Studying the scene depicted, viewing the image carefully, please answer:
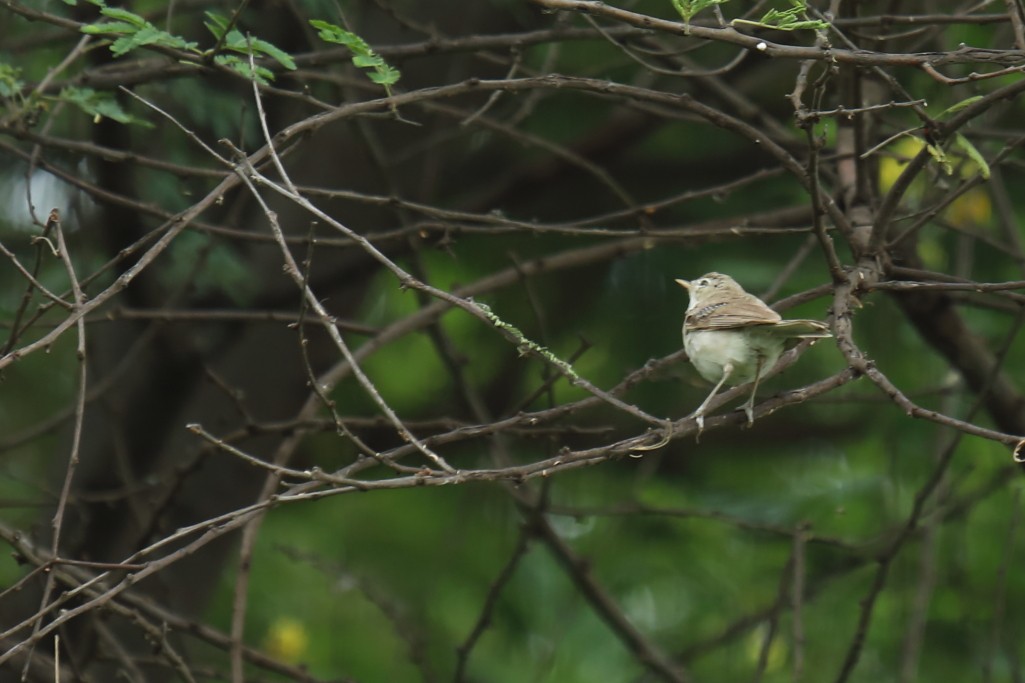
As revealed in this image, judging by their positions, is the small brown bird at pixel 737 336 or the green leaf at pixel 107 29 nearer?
the green leaf at pixel 107 29

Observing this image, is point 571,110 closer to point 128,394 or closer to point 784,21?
point 128,394

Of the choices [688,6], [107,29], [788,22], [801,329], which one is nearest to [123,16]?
[107,29]

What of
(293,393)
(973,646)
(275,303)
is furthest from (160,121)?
(973,646)

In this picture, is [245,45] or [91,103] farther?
[91,103]

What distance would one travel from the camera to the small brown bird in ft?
13.0

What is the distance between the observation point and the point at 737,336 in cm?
414

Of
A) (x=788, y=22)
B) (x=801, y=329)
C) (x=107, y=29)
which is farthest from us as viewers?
(x=801, y=329)

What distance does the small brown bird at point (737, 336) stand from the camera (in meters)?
3.95

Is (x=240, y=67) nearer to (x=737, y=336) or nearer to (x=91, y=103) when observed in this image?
(x=91, y=103)

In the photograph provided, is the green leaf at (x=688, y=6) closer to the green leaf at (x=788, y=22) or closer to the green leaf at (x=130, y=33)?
the green leaf at (x=788, y=22)

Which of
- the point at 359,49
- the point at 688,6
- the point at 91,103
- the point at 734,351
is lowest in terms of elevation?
the point at 734,351

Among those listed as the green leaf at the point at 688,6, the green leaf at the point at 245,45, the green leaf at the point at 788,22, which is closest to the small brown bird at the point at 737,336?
the green leaf at the point at 788,22

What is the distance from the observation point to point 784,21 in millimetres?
3303

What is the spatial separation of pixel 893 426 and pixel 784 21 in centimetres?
353
